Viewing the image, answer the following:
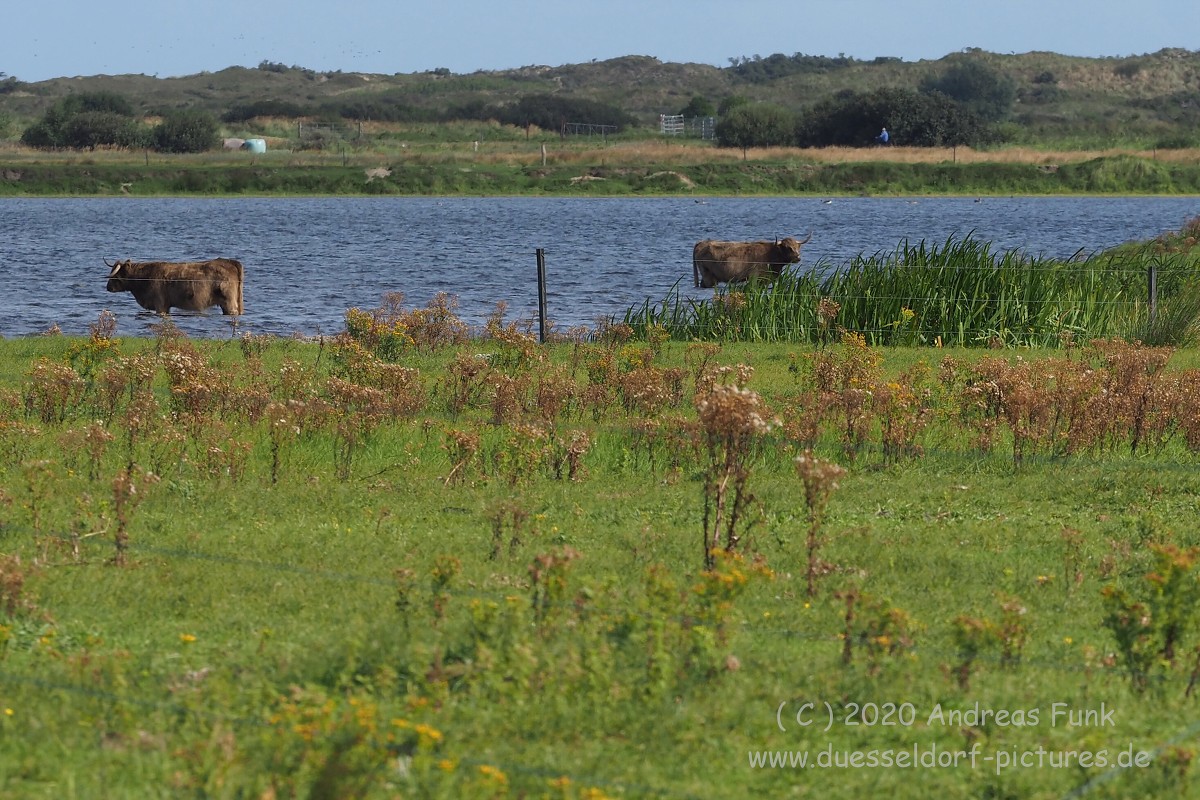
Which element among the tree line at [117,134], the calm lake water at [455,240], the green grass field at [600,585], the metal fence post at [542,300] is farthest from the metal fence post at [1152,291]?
the tree line at [117,134]

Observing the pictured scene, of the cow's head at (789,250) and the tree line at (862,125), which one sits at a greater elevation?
the tree line at (862,125)

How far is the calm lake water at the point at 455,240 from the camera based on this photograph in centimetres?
3155

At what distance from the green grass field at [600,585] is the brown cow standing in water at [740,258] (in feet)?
43.5

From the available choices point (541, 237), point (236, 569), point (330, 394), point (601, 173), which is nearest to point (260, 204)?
point (601, 173)

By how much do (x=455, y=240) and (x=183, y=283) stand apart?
27097mm

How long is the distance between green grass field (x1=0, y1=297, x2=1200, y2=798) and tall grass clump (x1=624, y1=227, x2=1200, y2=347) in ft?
17.7

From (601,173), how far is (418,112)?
74005 mm

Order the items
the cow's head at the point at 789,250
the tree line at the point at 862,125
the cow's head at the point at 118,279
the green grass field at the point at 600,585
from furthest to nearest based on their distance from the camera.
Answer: the tree line at the point at 862,125 < the cow's head at the point at 789,250 < the cow's head at the point at 118,279 < the green grass field at the point at 600,585

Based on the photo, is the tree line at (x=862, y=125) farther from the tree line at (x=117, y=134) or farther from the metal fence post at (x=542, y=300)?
the metal fence post at (x=542, y=300)

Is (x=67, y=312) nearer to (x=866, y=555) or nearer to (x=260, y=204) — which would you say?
(x=866, y=555)

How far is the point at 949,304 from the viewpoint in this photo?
67.4 ft

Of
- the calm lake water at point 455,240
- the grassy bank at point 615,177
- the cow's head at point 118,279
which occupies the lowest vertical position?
the calm lake water at point 455,240

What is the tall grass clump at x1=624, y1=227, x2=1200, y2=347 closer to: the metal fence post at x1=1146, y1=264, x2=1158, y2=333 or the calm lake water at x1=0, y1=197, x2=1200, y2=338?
the metal fence post at x1=1146, y1=264, x2=1158, y2=333

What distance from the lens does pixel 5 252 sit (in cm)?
4472
